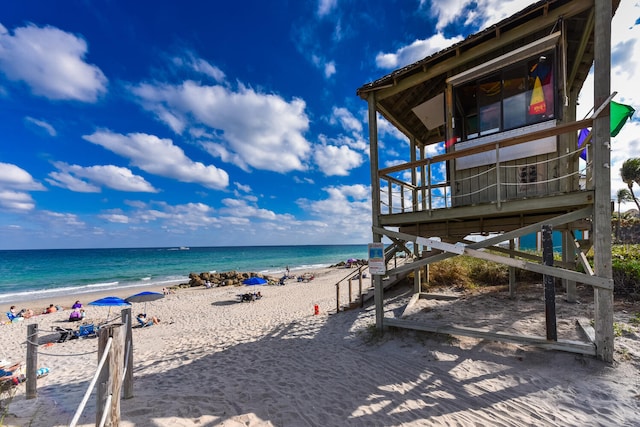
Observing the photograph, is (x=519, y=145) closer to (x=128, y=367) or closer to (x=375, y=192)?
(x=375, y=192)

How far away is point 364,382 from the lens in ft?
17.3

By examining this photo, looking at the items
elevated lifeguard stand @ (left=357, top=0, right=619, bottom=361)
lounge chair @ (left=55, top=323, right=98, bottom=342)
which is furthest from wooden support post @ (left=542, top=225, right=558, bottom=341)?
lounge chair @ (left=55, top=323, right=98, bottom=342)

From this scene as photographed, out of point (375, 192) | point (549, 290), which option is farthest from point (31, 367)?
point (549, 290)

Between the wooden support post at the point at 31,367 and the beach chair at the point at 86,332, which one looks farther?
the beach chair at the point at 86,332

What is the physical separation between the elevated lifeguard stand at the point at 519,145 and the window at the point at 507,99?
0.02 metres

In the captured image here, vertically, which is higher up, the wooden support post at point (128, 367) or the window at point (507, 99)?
the window at point (507, 99)

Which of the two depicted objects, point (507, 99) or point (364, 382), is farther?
point (507, 99)

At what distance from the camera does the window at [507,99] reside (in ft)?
20.2

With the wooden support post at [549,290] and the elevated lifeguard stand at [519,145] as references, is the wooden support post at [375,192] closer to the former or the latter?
the elevated lifeguard stand at [519,145]

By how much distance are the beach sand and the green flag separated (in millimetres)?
4449

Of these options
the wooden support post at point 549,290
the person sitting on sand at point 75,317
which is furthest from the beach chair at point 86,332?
the wooden support post at point 549,290

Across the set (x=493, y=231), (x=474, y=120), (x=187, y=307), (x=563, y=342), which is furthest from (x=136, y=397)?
(x=187, y=307)

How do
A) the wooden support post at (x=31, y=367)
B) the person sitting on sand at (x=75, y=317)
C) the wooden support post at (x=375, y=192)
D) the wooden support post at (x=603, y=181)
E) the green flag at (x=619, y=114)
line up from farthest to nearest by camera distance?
the person sitting on sand at (x=75, y=317) → the wooden support post at (x=375, y=192) → the green flag at (x=619, y=114) → the wooden support post at (x=31, y=367) → the wooden support post at (x=603, y=181)

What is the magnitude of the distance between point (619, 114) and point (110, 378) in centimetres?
982
